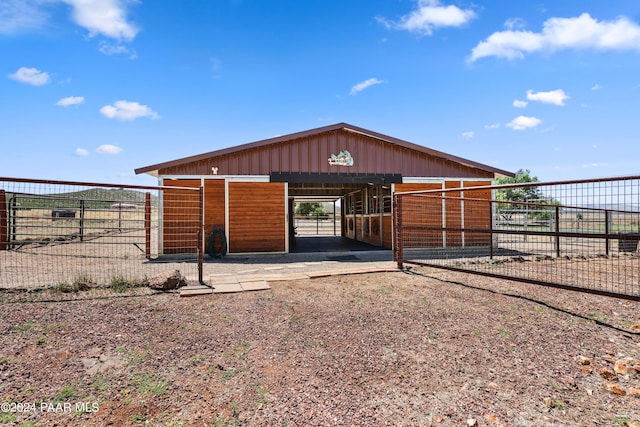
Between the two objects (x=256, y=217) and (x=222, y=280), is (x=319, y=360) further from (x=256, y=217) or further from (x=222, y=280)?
(x=256, y=217)

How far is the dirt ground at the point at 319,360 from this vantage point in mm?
2238

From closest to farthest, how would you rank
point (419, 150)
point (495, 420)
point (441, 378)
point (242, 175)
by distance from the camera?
point (495, 420) < point (441, 378) < point (242, 175) < point (419, 150)

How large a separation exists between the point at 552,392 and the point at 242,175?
29.7 ft

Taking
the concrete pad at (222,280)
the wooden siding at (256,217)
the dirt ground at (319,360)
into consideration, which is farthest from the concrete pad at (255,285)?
the wooden siding at (256,217)

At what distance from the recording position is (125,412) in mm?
2250

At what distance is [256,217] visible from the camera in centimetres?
1030

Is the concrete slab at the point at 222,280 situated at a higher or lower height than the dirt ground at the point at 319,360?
higher

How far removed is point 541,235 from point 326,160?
7.09 m

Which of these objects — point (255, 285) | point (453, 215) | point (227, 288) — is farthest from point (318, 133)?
point (227, 288)

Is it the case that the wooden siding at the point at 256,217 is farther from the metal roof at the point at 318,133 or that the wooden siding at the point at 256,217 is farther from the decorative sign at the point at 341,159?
the decorative sign at the point at 341,159

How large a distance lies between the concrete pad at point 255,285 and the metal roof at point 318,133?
5.34m

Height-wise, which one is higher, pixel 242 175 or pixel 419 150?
pixel 419 150

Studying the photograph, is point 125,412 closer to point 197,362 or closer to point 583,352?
point 197,362

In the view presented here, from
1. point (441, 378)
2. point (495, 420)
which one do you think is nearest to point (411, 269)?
point (441, 378)
